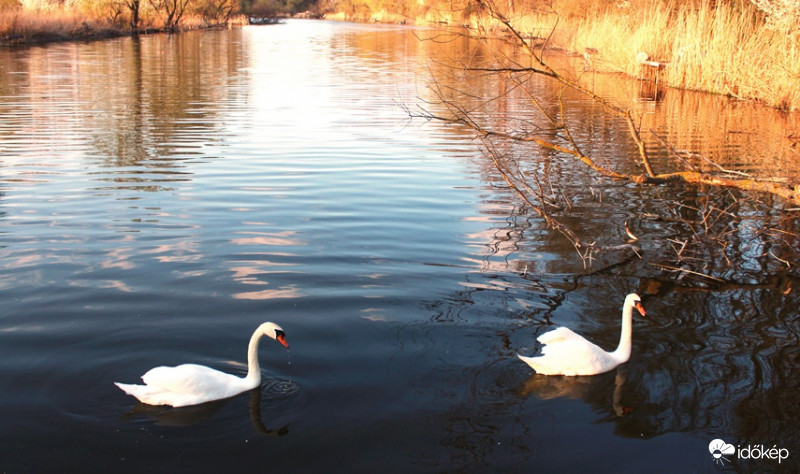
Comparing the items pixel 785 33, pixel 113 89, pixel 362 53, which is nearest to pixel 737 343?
pixel 785 33

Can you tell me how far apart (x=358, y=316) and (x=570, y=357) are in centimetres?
200

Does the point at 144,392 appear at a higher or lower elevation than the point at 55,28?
lower

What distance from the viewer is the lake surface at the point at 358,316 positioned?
4754 mm

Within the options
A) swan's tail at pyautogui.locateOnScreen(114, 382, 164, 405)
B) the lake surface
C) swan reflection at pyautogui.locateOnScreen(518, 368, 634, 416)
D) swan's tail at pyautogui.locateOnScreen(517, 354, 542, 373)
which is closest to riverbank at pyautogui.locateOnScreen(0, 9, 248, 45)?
the lake surface

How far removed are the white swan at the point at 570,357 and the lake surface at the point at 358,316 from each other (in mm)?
109

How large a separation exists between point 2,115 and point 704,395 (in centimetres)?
1686

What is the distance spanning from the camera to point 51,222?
9289 millimetres

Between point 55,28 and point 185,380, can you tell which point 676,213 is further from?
point 55,28

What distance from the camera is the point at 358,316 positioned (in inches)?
262

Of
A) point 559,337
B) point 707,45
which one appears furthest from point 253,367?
point 707,45

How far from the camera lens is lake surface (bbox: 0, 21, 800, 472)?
187 inches

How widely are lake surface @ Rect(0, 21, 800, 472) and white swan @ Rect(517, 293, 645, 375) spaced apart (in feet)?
0.36

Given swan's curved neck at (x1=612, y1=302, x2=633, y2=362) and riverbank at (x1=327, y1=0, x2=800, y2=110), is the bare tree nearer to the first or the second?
swan's curved neck at (x1=612, y1=302, x2=633, y2=362)

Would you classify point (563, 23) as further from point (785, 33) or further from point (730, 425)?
point (730, 425)
